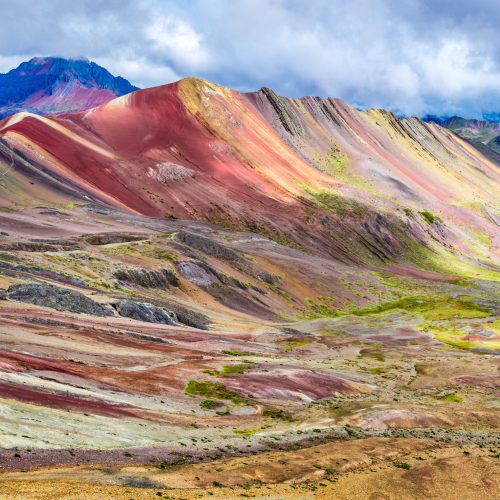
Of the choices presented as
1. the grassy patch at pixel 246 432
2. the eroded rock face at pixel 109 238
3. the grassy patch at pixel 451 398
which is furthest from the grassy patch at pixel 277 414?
the eroded rock face at pixel 109 238

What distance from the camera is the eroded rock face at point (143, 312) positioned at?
9061cm

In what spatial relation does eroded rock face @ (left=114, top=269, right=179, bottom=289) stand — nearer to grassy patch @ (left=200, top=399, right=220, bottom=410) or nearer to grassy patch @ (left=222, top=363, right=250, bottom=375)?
grassy patch @ (left=222, top=363, right=250, bottom=375)

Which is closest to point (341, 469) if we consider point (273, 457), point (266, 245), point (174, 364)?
point (273, 457)

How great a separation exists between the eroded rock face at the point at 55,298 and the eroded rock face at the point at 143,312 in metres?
2.93

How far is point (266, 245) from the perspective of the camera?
6831 inches

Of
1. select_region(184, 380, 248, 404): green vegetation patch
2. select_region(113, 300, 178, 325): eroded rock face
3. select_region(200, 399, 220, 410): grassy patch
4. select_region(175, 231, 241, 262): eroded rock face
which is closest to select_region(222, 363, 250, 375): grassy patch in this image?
select_region(184, 380, 248, 404): green vegetation patch

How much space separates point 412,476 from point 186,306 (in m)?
70.1

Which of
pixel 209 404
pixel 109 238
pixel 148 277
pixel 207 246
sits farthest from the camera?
pixel 207 246

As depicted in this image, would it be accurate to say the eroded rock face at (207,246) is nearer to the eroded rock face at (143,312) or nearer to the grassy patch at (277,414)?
the eroded rock face at (143,312)

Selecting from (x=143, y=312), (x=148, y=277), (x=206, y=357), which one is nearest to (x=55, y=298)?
(x=143, y=312)

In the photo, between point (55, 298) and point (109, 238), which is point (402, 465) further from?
point (109, 238)

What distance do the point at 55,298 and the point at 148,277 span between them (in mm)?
30586

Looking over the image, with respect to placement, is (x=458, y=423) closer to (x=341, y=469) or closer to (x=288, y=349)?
(x=341, y=469)

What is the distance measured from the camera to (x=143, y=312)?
92562 millimetres
